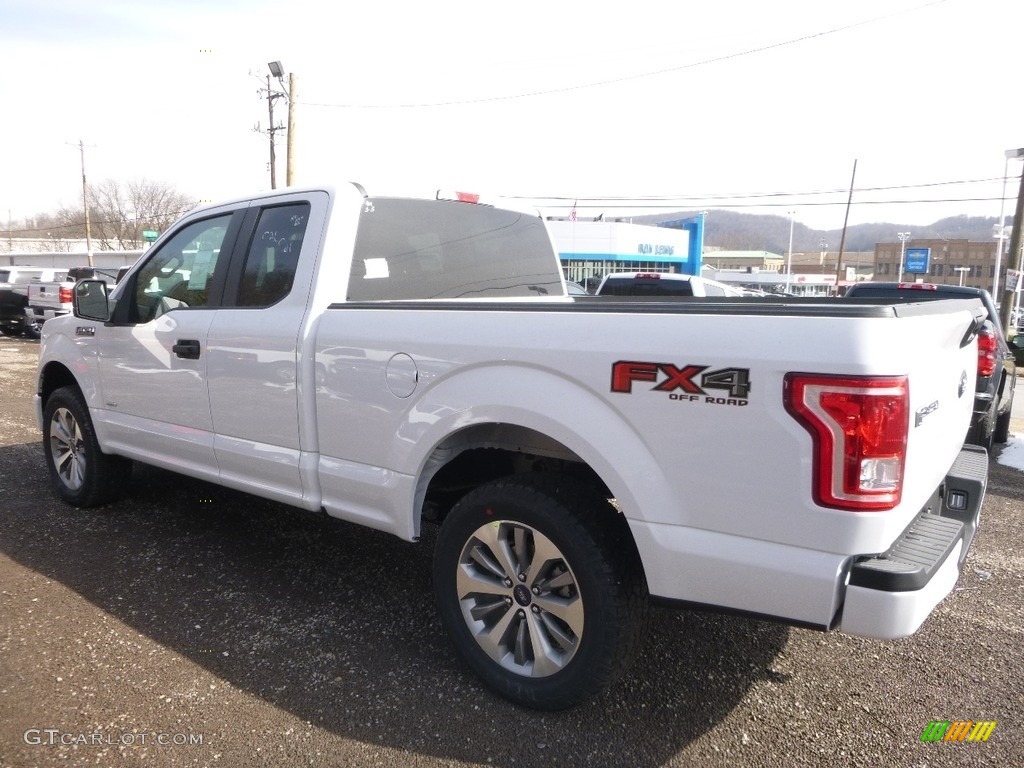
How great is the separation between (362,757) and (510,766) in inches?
20.0

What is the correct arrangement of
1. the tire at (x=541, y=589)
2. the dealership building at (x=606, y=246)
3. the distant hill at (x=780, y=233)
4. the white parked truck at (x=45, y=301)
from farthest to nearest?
the distant hill at (x=780, y=233)
the dealership building at (x=606, y=246)
the white parked truck at (x=45, y=301)
the tire at (x=541, y=589)

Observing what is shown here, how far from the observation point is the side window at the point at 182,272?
4.05m

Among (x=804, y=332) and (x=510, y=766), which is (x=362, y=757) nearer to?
(x=510, y=766)

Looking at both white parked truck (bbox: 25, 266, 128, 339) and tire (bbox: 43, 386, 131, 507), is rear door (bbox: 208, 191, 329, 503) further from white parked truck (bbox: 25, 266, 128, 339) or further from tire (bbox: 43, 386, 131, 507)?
white parked truck (bbox: 25, 266, 128, 339)

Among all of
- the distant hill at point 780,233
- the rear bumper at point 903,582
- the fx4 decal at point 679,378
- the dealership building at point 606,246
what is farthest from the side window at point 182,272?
the distant hill at point 780,233

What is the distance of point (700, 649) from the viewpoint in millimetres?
3305

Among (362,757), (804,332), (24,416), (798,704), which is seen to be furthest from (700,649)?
(24,416)

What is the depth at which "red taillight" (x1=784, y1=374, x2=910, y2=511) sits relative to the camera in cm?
201

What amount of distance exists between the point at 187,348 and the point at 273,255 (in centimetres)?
71

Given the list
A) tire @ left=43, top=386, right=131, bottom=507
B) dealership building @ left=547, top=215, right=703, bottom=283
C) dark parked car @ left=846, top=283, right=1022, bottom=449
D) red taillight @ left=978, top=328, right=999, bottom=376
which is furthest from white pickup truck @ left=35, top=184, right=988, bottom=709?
dealership building @ left=547, top=215, right=703, bottom=283

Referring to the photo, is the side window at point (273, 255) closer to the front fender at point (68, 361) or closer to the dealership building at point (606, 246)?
the front fender at point (68, 361)

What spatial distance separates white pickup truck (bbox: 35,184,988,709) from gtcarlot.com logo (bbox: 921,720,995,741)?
66cm

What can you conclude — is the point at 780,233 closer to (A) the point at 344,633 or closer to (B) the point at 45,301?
(B) the point at 45,301

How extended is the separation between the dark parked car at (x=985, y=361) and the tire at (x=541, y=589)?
3.53 metres
